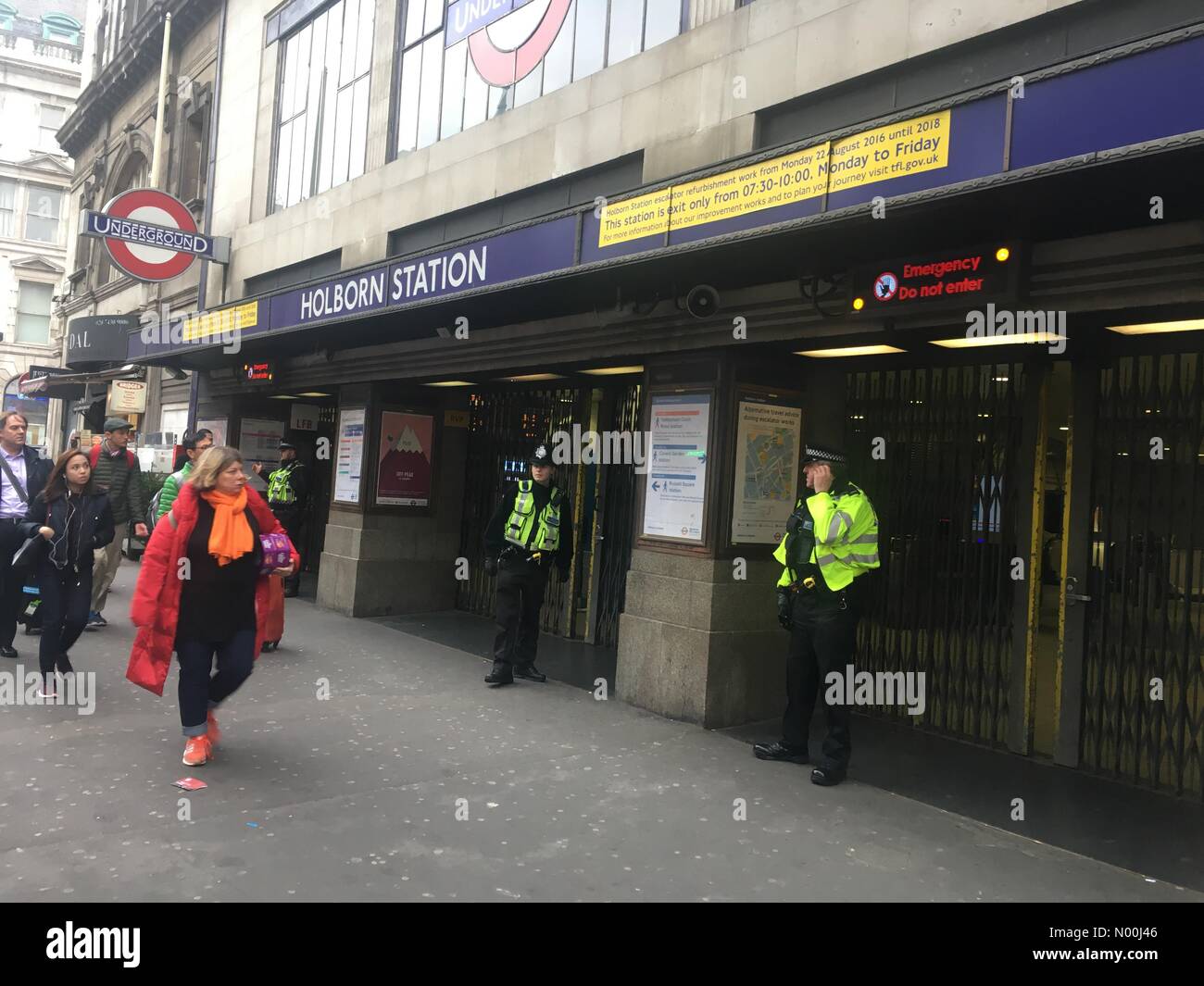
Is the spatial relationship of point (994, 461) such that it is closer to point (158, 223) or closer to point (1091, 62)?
point (1091, 62)

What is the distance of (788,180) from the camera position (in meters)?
5.37

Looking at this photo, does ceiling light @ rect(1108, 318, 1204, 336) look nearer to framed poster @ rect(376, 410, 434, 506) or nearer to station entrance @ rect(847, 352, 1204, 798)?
station entrance @ rect(847, 352, 1204, 798)

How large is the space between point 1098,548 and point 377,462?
7608 mm

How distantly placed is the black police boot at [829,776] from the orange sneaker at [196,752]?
11.1 ft

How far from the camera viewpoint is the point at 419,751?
232 inches

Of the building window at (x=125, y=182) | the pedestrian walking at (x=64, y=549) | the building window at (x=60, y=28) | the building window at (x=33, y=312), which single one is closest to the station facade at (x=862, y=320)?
the pedestrian walking at (x=64, y=549)

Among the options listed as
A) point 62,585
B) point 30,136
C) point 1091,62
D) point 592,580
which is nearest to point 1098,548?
point 1091,62

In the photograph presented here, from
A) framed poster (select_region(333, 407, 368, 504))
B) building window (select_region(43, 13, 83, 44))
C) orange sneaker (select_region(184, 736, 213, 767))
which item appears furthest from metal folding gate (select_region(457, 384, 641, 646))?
building window (select_region(43, 13, 83, 44))

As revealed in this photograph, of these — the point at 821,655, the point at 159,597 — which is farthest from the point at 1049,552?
the point at 159,597

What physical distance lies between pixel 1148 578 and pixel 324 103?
12.0 m

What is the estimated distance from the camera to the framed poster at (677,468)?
7.11 meters

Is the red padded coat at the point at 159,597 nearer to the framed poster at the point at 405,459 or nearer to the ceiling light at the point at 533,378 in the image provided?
the ceiling light at the point at 533,378

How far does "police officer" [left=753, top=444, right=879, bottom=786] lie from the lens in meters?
5.62

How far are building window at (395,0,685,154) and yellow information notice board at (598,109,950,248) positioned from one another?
2.73 meters
